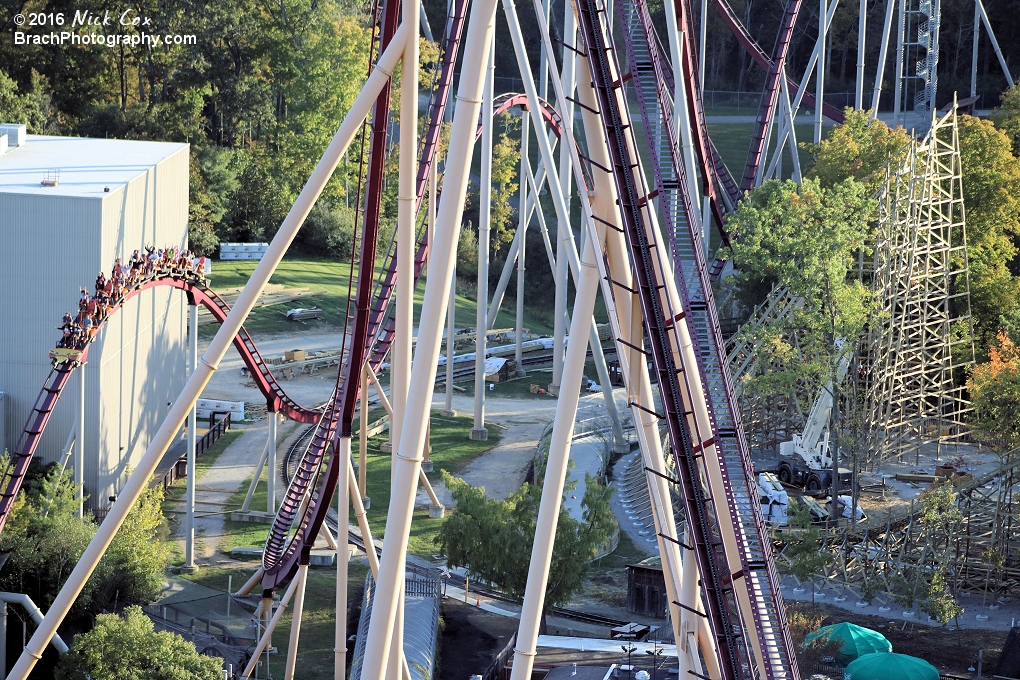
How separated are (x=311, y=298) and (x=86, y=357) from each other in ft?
61.9

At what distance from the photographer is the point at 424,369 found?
9586mm

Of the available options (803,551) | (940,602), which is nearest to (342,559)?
(803,551)

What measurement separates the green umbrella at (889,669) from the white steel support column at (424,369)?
10207 mm

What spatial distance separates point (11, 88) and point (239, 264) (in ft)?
30.1

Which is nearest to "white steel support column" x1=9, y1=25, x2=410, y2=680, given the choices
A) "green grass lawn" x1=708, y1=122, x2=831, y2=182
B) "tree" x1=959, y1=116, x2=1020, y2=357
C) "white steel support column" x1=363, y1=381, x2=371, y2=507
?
"white steel support column" x1=363, y1=381, x2=371, y2=507

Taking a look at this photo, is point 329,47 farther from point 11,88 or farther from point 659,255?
point 659,255

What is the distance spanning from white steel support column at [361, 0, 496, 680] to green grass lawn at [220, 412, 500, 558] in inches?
504

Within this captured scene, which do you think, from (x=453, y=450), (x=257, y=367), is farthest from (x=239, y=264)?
(x=257, y=367)

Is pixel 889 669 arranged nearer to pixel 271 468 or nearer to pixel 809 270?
pixel 809 270

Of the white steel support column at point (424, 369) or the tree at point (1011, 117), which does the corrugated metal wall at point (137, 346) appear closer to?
the white steel support column at point (424, 369)

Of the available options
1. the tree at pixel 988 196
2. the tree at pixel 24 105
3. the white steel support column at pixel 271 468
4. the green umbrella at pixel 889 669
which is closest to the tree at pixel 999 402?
the tree at pixel 988 196

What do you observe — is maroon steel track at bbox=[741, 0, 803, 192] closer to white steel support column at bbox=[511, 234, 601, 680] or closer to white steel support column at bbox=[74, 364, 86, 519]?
white steel support column at bbox=[74, 364, 86, 519]

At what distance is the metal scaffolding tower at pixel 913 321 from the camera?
27953 mm

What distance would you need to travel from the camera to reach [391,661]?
11.5m
